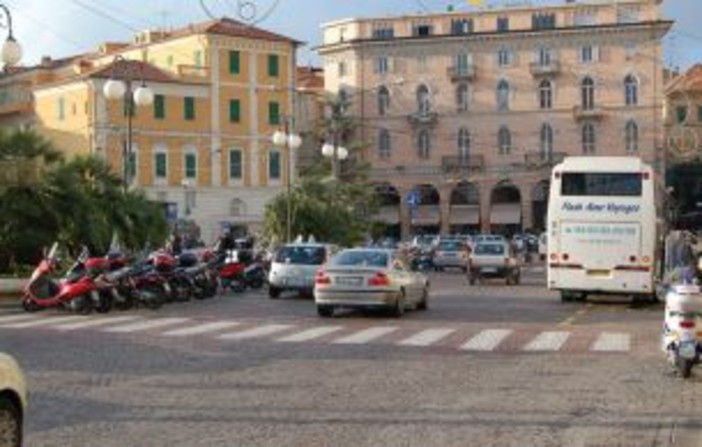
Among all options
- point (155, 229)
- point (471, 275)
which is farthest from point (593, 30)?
point (155, 229)

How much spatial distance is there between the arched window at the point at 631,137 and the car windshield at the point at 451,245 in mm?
40376

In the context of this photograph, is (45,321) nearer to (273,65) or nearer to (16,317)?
(16,317)

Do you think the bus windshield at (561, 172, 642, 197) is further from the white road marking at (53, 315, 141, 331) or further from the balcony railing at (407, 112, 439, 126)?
the balcony railing at (407, 112, 439, 126)

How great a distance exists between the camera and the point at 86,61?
300 ft

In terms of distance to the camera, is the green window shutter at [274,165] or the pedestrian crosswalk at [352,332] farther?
the green window shutter at [274,165]

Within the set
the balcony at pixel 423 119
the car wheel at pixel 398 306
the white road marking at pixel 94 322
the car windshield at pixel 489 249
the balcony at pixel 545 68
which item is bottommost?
the white road marking at pixel 94 322

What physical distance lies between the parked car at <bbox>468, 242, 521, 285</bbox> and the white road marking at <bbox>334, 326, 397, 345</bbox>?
23445 millimetres

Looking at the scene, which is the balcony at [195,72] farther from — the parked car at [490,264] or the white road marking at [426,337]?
the white road marking at [426,337]

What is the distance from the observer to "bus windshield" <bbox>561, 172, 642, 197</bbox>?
103ft

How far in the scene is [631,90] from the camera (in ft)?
329

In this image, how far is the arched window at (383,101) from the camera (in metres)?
106

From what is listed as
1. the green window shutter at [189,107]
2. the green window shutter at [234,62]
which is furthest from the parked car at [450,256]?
the green window shutter at [234,62]

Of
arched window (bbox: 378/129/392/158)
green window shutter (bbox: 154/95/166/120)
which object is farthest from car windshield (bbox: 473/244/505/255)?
arched window (bbox: 378/129/392/158)

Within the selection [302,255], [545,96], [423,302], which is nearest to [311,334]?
[423,302]
